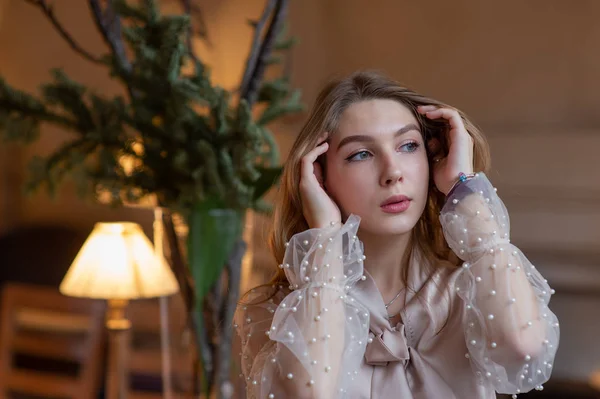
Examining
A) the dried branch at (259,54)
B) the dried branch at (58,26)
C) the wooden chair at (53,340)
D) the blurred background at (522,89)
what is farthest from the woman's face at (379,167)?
the wooden chair at (53,340)

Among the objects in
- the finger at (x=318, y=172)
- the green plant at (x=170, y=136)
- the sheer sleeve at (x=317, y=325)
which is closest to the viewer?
the sheer sleeve at (x=317, y=325)

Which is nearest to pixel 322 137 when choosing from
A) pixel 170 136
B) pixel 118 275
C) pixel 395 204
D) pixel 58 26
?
pixel 395 204

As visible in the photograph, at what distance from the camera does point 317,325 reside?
79cm

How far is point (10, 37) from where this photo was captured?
3.18 meters

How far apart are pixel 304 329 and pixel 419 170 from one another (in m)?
0.23

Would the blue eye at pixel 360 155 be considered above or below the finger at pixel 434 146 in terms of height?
below

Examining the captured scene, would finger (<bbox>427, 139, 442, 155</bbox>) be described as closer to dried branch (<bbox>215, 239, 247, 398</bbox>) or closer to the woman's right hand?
the woman's right hand

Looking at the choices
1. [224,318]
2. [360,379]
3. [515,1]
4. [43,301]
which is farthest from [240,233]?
[43,301]

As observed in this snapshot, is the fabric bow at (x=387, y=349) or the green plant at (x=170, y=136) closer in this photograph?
the fabric bow at (x=387, y=349)

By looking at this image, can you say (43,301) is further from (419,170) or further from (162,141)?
(419,170)

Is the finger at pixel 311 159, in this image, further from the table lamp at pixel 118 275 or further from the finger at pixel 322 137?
the table lamp at pixel 118 275

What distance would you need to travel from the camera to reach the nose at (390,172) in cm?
82

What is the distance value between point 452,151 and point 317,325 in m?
0.26

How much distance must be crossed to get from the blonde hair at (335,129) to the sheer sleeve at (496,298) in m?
0.09
